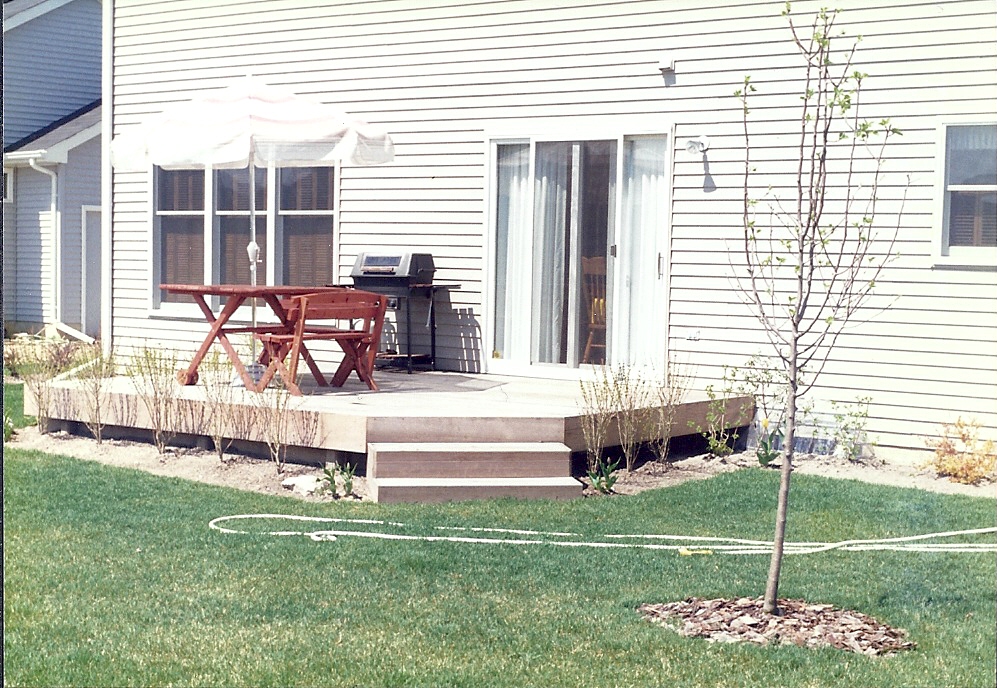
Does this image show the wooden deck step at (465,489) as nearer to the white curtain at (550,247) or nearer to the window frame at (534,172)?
the window frame at (534,172)

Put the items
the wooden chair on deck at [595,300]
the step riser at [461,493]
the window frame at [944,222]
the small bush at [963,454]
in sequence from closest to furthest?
the step riser at [461,493]
the small bush at [963,454]
the window frame at [944,222]
the wooden chair on deck at [595,300]

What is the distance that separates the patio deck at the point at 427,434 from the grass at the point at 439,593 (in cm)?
31

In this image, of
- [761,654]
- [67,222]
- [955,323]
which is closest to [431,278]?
[955,323]

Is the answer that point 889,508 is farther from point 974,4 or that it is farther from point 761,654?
point 974,4

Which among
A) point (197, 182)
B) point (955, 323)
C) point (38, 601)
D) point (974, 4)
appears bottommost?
point (38, 601)

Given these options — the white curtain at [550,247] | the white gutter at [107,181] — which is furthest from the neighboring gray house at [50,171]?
the white curtain at [550,247]

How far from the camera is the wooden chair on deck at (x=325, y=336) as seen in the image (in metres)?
8.40

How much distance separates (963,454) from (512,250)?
4.03 m

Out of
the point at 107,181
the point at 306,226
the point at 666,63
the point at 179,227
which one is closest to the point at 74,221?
the point at 107,181

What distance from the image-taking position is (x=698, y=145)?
9.54 meters

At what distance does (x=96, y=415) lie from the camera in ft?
30.0

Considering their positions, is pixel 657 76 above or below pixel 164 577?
above

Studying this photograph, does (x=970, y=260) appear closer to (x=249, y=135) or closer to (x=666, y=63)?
(x=666, y=63)

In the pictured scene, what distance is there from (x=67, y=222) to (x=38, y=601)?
14.4 m
